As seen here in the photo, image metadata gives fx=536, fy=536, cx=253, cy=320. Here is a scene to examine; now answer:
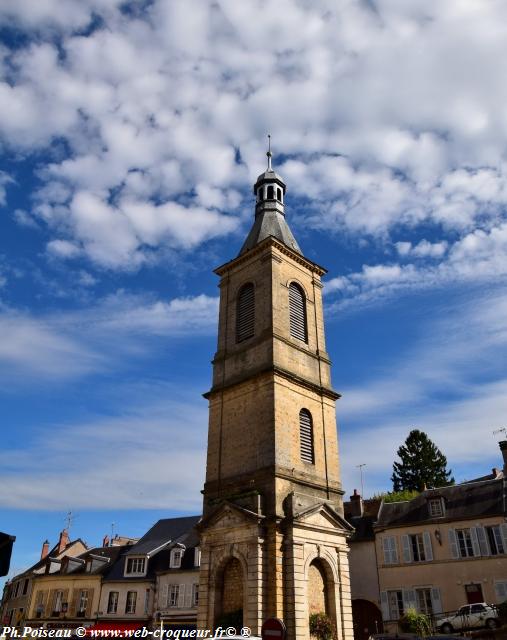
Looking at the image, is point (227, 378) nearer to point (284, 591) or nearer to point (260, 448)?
point (260, 448)

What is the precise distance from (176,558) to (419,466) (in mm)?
26921

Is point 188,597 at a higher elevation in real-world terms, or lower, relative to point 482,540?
lower

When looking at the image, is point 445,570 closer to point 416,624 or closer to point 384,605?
point 384,605

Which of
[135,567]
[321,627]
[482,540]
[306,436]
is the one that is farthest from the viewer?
[135,567]

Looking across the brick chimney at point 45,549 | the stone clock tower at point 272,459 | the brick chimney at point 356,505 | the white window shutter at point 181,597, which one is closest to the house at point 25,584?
the brick chimney at point 45,549

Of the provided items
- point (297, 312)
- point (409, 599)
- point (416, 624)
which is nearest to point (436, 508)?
point (409, 599)

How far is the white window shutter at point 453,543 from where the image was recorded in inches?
978

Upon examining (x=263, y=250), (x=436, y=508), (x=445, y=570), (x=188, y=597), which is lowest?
(x=188, y=597)

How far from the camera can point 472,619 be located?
20.0 m

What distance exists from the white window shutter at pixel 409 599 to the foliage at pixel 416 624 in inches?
103

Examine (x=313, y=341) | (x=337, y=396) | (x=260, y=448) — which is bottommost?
(x=260, y=448)

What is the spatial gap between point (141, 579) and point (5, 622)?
14.8 metres

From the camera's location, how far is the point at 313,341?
72.9 ft

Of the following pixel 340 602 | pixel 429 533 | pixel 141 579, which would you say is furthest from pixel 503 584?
pixel 141 579
